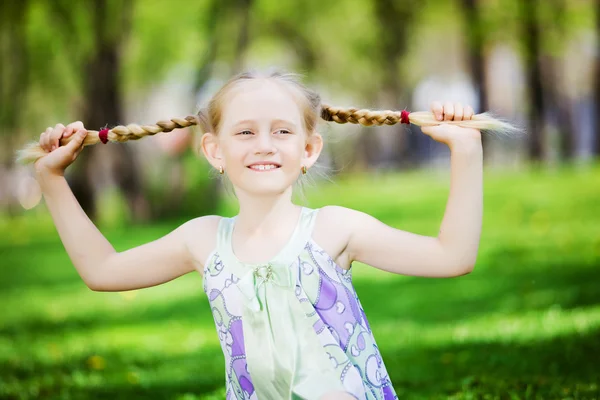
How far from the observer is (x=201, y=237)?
116 inches

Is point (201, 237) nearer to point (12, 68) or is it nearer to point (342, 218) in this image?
point (342, 218)

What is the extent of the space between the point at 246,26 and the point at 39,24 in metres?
11.0

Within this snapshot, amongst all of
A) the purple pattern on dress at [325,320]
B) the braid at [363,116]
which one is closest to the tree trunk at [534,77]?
the braid at [363,116]

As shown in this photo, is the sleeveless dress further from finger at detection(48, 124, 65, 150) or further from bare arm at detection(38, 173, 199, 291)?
finger at detection(48, 124, 65, 150)

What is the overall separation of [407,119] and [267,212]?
57 cm

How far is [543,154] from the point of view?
843 inches

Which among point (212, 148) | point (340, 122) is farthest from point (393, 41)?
point (212, 148)

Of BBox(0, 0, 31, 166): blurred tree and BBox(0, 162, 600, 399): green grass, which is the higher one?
BBox(0, 0, 31, 166): blurred tree

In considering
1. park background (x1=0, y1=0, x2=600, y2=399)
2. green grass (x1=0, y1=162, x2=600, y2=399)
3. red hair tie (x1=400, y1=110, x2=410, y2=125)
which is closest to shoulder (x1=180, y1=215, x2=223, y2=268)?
park background (x1=0, y1=0, x2=600, y2=399)

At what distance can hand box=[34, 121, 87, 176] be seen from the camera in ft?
9.84

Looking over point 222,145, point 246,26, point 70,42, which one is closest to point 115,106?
point 246,26

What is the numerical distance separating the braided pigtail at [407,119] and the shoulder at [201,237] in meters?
0.58

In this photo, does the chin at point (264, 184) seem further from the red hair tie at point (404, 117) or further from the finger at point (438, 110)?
the finger at point (438, 110)

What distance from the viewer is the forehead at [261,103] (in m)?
2.79
